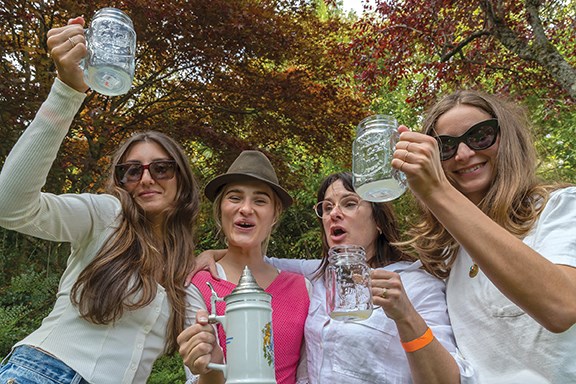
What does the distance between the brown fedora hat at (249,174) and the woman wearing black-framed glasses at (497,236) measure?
0.88 meters

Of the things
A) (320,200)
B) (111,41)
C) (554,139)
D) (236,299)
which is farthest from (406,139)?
(554,139)

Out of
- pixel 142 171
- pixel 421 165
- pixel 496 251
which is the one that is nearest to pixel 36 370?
pixel 142 171

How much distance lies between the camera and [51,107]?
6.25 feet

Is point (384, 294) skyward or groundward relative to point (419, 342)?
skyward

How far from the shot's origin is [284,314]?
2.67 m

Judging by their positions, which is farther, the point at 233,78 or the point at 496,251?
the point at 233,78

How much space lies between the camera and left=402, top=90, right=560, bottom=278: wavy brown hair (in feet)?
6.72

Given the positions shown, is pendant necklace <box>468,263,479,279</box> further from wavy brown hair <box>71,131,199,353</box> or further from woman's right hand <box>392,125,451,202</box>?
wavy brown hair <box>71,131,199,353</box>

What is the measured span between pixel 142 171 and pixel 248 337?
150 centimetres

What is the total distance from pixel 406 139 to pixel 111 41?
4.34 ft

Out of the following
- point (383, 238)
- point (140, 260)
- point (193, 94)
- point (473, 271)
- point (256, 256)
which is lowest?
point (473, 271)

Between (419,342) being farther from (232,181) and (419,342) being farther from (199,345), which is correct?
(232,181)

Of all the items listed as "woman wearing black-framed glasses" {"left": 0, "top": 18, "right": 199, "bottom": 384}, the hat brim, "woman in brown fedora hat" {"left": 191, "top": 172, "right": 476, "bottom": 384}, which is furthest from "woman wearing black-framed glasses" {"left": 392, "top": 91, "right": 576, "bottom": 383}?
"woman wearing black-framed glasses" {"left": 0, "top": 18, "right": 199, "bottom": 384}

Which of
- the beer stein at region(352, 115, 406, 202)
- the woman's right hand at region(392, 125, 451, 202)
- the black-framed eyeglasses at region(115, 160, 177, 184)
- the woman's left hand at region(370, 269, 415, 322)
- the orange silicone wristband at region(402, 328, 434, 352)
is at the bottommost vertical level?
the orange silicone wristband at region(402, 328, 434, 352)
